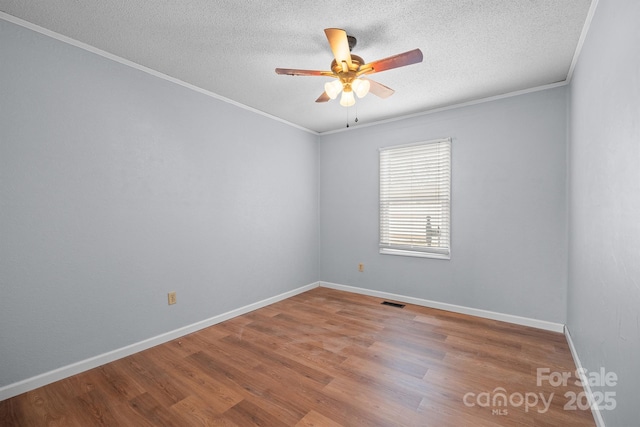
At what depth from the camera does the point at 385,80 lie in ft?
9.05

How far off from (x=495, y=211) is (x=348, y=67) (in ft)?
7.83

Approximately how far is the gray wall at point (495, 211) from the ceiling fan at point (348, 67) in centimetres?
170

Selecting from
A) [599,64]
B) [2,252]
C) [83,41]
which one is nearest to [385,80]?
[599,64]

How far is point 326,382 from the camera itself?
203 centimetres

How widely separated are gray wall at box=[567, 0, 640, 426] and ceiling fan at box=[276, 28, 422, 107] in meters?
0.96

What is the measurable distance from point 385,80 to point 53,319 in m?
3.40

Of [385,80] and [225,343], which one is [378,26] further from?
[225,343]

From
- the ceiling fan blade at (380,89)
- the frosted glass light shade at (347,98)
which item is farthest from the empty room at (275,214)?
the ceiling fan blade at (380,89)

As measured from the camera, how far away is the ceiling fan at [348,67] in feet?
5.81

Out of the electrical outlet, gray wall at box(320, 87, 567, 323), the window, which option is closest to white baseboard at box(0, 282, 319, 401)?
the electrical outlet

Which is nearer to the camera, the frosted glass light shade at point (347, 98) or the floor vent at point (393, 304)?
the frosted glass light shade at point (347, 98)

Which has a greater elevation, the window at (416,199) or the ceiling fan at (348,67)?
the ceiling fan at (348,67)

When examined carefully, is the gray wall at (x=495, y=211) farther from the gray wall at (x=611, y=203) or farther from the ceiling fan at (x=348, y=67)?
the ceiling fan at (x=348, y=67)

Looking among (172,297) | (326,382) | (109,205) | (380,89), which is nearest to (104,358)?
(172,297)
